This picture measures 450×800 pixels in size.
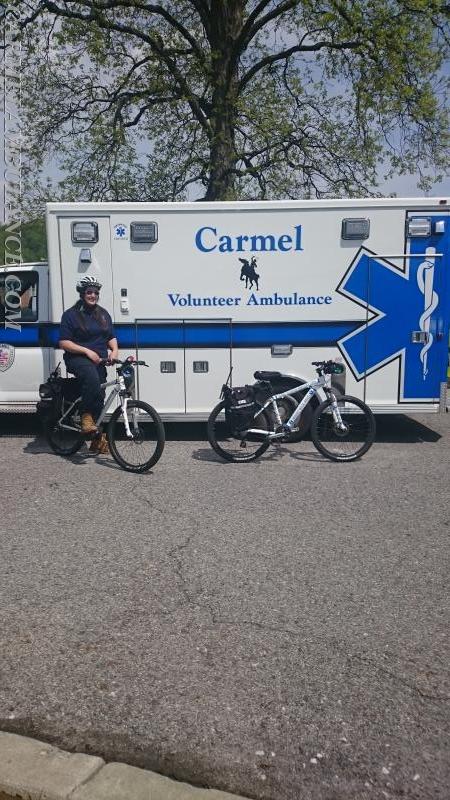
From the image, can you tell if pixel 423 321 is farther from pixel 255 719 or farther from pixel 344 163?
pixel 344 163

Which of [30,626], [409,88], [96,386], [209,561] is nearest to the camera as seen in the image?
[30,626]

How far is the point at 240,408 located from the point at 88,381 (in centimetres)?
161

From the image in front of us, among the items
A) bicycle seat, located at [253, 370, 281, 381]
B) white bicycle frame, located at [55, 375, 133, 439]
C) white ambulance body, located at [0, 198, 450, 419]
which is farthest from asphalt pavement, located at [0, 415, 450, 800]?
white ambulance body, located at [0, 198, 450, 419]

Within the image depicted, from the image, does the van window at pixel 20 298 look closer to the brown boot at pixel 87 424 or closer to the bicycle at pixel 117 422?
the bicycle at pixel 117 422

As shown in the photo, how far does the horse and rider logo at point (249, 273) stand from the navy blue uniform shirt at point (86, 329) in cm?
169

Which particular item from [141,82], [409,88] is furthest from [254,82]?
[409,88]

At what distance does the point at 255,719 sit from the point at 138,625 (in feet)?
3.28

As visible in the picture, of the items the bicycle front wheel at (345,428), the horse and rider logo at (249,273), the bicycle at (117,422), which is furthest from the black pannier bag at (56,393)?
the bicycle front wheel at (345,428)

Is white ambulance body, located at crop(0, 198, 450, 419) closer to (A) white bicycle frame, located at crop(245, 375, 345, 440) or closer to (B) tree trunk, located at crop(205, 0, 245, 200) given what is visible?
(A) white bicycle frame, located at crop(245, 375, 345, 440)

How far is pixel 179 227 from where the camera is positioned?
800cm

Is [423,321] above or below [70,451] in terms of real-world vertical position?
above

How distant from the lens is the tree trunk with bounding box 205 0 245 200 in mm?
16109

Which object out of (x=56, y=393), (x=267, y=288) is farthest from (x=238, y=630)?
(x=267, y=288)

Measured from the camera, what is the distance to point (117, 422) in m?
7.03
